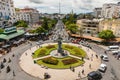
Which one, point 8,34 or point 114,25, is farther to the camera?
point 8,34

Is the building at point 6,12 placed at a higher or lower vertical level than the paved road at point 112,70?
higher

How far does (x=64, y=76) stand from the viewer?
A: 37.3m

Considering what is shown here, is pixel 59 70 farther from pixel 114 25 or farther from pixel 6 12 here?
pixel 6 12

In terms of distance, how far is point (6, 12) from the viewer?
109m

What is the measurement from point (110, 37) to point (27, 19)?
115888mm

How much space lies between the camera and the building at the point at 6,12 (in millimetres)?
102062

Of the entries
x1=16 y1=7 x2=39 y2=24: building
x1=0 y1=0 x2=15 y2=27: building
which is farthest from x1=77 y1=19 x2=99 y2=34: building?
x1=16 y1=7 x2=39 y2=24: building

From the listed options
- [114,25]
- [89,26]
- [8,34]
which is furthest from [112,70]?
[8,34]

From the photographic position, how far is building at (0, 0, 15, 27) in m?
102

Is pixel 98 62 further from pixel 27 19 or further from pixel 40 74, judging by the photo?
pixel 27 19

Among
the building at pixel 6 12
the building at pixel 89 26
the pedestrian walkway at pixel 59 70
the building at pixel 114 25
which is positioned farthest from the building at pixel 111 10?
the pedestrian walkway at pixel 59 70

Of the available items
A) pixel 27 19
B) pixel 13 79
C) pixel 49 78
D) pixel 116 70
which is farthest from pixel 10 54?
pixel 27 19

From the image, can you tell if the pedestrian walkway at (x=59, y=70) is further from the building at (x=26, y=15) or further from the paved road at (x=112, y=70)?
the building at (x=26, y=15)

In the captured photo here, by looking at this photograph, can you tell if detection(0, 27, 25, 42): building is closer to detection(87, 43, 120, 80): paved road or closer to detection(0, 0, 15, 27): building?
detection(0, 0, 15, 27): building
